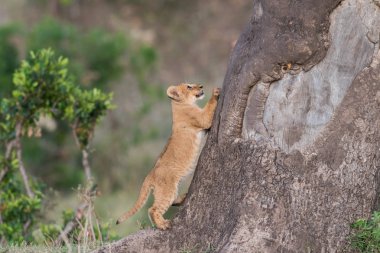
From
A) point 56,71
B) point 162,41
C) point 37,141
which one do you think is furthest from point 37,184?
point 162,41

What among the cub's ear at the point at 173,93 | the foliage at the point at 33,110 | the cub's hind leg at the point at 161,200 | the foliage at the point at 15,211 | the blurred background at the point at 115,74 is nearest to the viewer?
the cub's hind leg at the point at 161,200

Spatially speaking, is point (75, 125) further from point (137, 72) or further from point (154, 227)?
point (137, 72)

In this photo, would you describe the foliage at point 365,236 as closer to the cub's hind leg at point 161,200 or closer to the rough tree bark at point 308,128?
the rough tree bark at point 308,128

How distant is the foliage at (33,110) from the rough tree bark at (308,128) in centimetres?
346

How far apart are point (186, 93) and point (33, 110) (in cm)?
232

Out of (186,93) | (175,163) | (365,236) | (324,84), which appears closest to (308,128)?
(324,84)

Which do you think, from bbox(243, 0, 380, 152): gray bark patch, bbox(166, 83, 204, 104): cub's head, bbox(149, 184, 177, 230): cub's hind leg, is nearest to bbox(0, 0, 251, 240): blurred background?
bbox(166, 83, 204, 104): cub's head

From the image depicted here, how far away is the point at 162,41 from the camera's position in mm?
23531

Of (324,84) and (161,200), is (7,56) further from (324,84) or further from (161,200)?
(324,84)

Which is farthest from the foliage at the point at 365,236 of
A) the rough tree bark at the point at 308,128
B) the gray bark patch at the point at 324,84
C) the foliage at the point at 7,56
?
the foliage at the point at 7,56

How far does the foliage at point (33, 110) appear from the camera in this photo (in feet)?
29.9

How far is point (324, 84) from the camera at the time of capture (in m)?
5.91

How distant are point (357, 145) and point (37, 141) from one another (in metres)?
11.0

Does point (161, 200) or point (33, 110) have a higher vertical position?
point (33, 110)
